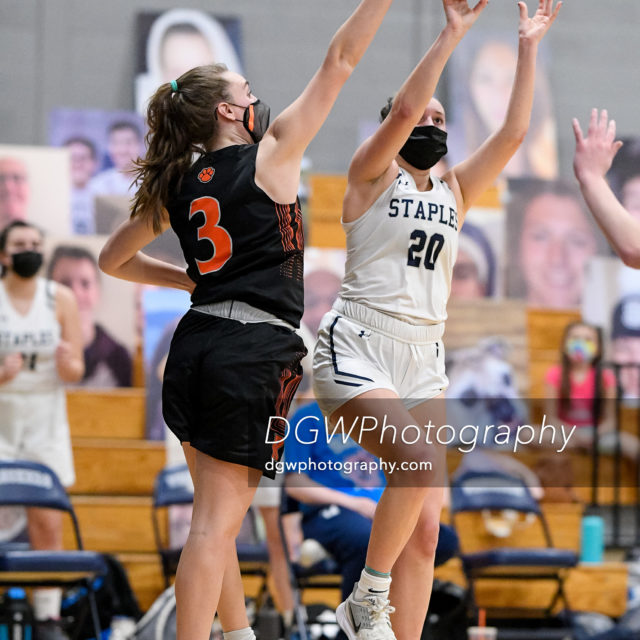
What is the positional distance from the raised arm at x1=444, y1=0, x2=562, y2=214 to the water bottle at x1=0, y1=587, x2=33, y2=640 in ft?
10.2

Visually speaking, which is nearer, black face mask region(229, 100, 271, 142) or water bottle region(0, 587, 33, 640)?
black face mask region(229, 100, 271, 142)

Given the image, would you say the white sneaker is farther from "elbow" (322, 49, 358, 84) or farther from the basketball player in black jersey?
"elbow" (322, 49, 358, 84)

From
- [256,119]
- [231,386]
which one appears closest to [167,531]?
[231,386]

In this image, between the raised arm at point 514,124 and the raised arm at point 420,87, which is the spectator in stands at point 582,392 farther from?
the raised arm at point 420,87

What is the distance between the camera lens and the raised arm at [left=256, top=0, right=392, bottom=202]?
268 centimetres

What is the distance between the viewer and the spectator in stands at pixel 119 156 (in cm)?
800

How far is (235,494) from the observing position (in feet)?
8.73

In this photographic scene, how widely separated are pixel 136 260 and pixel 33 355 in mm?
3402

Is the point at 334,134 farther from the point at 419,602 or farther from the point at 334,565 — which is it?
the point at 419,602

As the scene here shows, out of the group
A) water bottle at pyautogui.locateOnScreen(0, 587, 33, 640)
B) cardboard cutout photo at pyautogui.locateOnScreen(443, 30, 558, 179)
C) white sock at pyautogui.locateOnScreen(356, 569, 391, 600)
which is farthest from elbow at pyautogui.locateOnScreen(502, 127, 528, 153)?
cardboard cutout photo at pyautogui.locateOnScreen(443, 30, 558, 179)

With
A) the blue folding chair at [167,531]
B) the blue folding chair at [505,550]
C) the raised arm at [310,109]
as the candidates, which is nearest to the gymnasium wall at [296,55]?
the blue folding chair at [505,550]

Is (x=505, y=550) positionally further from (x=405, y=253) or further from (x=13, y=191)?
(x=13, y=191)

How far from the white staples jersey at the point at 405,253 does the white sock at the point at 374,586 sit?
777 millimetres

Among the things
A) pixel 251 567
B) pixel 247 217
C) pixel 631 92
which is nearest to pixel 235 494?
pixel 247 217
